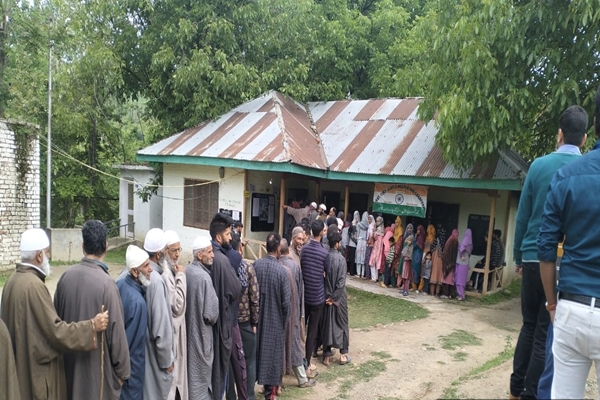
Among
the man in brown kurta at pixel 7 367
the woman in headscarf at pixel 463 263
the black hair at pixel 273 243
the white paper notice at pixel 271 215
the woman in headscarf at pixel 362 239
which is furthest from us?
the white paper notice at pixel 271 215

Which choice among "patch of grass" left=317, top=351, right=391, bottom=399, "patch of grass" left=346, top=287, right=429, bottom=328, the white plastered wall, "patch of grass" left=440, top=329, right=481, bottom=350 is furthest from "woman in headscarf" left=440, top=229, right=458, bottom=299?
the white plastered wall

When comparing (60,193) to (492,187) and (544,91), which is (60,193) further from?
(544,91)

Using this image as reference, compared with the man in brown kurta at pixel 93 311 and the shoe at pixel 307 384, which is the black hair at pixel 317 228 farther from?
the man in brown kurta at pixel 93 311

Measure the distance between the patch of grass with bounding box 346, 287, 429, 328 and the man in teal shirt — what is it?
5340 mm

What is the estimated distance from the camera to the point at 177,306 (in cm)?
412

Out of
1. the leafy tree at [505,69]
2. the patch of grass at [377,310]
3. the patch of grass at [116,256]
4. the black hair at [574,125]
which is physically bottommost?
the patch of grass at [116,256]

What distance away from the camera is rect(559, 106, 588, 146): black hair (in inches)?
107

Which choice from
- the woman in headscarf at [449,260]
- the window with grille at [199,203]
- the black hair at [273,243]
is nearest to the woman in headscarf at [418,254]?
the woman in headscarf at [449,260]

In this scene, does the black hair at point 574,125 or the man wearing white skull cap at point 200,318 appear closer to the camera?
the black hair at point 574,125

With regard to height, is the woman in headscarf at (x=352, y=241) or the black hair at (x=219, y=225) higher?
the black hair at (x=219, y=225)

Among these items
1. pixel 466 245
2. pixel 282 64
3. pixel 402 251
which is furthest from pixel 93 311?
pixel 282 64

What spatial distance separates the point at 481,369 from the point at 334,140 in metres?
8.15

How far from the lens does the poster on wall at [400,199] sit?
419 inches

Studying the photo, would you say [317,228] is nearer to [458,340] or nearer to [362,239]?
[458,340]
